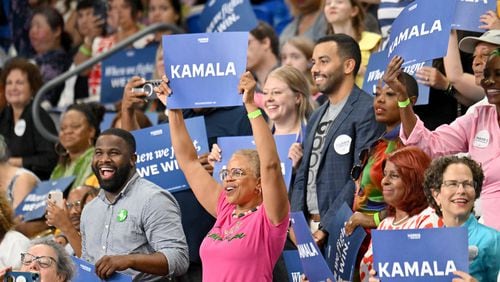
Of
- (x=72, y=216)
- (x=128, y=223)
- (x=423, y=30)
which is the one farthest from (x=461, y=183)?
(x=72, y=216)

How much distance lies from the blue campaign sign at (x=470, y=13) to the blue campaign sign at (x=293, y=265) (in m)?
1.60

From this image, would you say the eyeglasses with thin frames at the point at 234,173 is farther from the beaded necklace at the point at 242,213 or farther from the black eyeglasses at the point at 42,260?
the black eyeglasses at the point at 42,260

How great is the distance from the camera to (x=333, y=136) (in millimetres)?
9453

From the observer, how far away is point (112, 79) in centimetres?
1340

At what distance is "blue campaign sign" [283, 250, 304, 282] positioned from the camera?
914 cm

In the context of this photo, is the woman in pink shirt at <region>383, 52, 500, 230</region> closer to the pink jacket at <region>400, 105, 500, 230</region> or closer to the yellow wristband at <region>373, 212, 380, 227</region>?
the pink jacket at <region>400, 105, 500, 230</region>

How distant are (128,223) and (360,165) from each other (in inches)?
53.4

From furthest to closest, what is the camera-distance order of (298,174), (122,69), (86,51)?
(86,51)
(122,69)
(298,174)

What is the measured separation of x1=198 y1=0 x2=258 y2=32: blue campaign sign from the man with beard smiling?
2.78 metres

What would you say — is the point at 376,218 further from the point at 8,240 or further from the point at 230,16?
the point at 230,16

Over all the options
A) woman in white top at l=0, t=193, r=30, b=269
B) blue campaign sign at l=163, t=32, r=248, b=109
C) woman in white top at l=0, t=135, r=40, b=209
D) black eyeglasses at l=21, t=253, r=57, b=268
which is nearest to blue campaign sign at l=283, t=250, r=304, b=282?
blue campaign sign at l=163, t=32, r=248, b=109

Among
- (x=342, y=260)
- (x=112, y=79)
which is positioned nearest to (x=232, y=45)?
(x=342, y=260)

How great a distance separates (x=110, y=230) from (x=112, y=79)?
453 centimetres

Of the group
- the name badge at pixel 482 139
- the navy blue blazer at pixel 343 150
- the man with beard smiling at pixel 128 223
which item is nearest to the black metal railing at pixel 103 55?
the man with beard smiling at pixel 128 223
